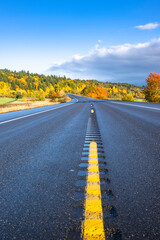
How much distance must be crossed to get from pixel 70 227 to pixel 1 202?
671mm

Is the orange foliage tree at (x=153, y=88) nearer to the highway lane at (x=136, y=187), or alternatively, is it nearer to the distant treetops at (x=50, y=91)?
the distant treetops at (x=50, y=91)

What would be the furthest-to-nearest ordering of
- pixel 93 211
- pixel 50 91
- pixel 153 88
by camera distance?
1. pixel 50 91
2. pixel 153 88
3. pixel 93 211

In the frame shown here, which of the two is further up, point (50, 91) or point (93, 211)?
point (50, 91)

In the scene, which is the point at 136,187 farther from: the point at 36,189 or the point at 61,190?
the point at 36,189

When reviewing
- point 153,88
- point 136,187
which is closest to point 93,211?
point 136,187

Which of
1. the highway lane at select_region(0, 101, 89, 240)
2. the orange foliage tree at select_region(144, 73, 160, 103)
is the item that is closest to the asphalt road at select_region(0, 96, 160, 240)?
the highway lane at select_region(0, 101, 89, 240)

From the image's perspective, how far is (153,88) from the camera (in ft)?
102

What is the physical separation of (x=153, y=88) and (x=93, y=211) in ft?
111

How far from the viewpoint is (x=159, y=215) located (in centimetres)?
117

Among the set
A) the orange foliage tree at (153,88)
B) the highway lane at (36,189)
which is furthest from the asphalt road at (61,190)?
the orange foliage tree at (153,88)

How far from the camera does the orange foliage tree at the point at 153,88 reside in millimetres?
29995

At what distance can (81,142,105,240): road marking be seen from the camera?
0.99 m

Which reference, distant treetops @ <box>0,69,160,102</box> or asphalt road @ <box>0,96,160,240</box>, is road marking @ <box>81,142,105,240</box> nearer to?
asphalt road @ <box>0,96,160,240</box>

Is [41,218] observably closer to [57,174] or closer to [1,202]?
[1,202]
